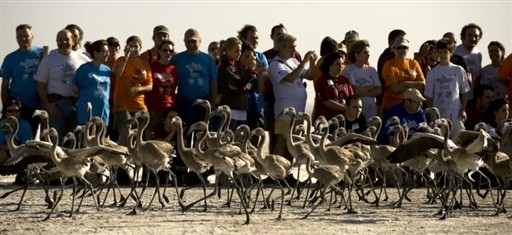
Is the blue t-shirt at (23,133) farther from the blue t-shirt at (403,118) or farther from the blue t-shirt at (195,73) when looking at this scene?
the blue t-shirt at (403,118)

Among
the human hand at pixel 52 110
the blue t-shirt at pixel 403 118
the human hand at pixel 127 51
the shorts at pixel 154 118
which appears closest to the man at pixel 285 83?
the blue t-shirt at pixel 403 118

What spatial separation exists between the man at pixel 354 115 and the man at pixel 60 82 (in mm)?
3953

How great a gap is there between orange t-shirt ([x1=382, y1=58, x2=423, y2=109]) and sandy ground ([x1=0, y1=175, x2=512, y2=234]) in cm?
271

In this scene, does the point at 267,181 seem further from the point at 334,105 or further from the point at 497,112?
the point at 497,112

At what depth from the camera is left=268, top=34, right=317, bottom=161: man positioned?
1953cm

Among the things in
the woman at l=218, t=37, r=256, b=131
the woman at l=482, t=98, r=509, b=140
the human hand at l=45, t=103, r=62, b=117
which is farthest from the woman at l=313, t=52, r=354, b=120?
the human hand at l=45, t=103, r=62, b=117

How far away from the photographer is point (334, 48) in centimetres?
2008

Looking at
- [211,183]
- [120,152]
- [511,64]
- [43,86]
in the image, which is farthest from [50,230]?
[511,64]

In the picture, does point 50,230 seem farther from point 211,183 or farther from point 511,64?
point 511,64

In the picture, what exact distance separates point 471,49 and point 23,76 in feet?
22.9

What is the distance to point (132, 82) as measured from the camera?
63.7 feet

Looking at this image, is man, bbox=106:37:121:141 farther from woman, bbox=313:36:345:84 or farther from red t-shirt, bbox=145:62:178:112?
woman, bbox=313:36:345:84

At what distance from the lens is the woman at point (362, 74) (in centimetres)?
2014

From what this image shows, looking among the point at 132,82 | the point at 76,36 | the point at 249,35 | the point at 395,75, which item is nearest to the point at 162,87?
the point at 132,82
